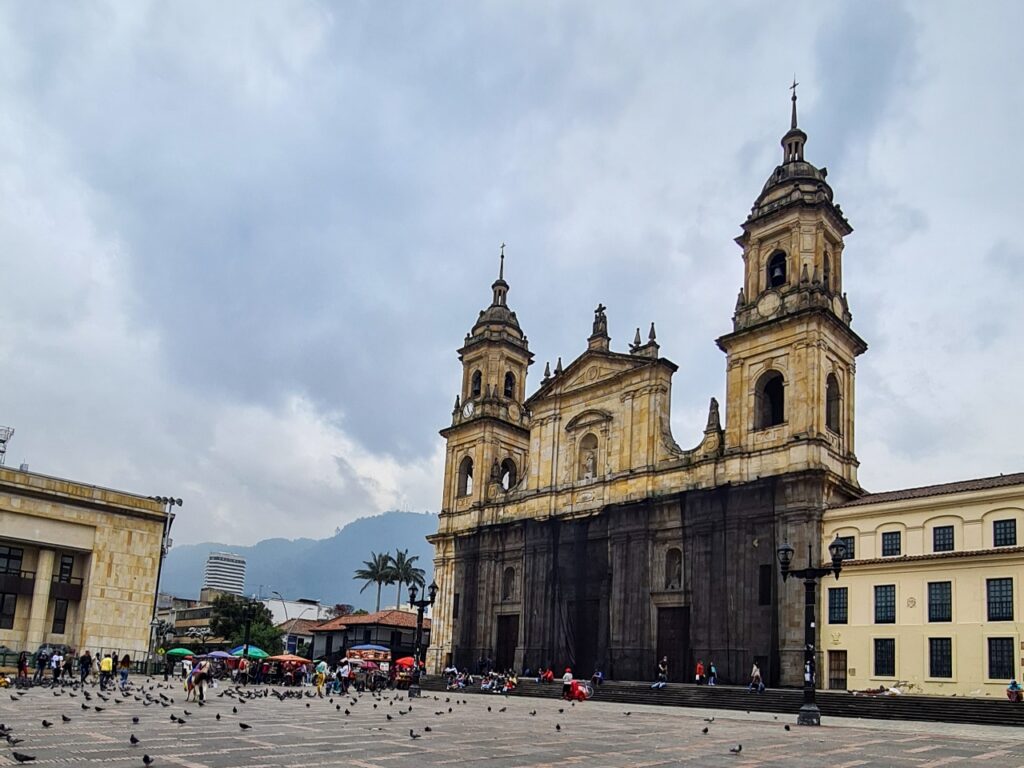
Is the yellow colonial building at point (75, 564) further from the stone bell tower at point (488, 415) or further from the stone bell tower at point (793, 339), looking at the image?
the stone bell tower at point (793, 339)

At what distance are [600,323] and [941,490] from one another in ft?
72.1

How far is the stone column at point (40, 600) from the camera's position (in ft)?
156

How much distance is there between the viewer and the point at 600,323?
5350cm

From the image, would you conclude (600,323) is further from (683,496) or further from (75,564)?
(75,564)

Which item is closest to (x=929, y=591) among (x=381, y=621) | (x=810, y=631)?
(x=810, y=631)

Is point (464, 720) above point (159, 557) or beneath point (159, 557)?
beneath

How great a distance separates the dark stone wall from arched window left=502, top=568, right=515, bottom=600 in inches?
12.6

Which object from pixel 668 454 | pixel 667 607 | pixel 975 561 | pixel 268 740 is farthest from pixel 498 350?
pixel 268 740

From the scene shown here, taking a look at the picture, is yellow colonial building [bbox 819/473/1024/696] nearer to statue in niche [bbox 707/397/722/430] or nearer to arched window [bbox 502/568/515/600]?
statue in niche [bbox 707/397/722/430]

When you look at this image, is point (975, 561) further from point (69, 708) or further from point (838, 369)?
point (69, 708)

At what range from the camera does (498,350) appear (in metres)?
62.2

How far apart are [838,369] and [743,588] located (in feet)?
36.5

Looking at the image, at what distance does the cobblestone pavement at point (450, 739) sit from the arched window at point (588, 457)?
24.6 meters

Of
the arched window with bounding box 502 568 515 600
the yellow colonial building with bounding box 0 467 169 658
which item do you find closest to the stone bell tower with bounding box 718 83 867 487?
the arched window with bounding box 502 568 515 600
